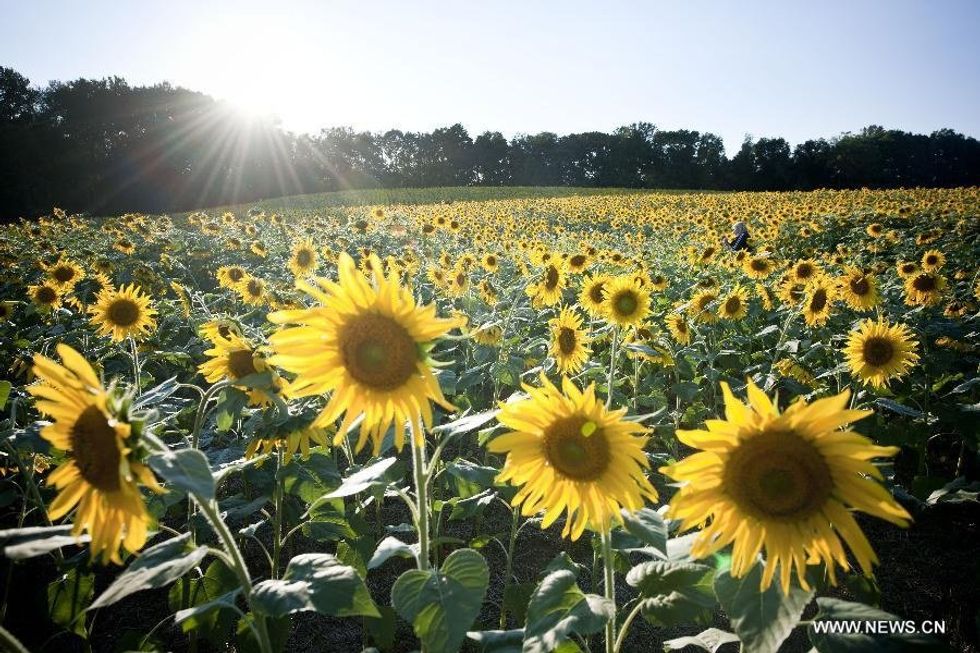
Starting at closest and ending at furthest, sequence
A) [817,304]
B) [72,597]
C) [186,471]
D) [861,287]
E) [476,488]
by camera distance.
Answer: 1. [186,471]
2. [72,597]
3. [476,488]
4. [817,304]
5. [861,287]

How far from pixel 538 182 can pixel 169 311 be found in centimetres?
8189

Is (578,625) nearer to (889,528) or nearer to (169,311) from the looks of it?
(889,528)

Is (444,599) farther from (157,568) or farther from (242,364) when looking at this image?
(242,364)

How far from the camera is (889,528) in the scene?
368cm

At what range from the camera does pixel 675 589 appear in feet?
5.70

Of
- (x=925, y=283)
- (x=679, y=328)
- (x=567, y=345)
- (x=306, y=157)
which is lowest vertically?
(x=679, y=328)

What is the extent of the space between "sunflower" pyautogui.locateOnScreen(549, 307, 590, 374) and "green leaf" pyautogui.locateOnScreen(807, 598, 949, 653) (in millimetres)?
2510

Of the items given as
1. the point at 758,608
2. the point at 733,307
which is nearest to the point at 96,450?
the point at 758,608

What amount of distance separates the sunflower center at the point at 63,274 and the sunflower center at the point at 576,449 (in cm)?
751

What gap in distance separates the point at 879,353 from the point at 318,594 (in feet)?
12.9

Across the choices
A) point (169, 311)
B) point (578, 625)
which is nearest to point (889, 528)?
point (578, 625)

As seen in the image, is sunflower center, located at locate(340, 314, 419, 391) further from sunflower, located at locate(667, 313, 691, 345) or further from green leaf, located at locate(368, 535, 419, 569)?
sunflower, located at locate(667, 313, 691, 345)

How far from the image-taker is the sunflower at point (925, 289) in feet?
18.3

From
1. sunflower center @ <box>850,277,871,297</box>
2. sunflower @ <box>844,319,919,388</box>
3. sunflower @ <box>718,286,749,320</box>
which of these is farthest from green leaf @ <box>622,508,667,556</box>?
sunflower center @ <box>850,277,871,297</box>
